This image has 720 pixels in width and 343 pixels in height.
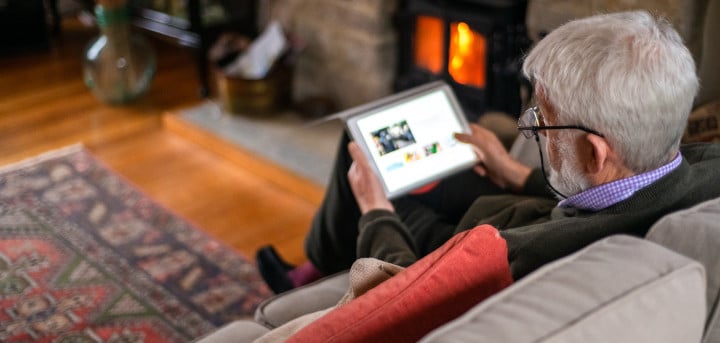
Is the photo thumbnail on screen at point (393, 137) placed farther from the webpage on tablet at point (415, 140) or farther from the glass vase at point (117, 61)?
the glass vase at point (117, 61)

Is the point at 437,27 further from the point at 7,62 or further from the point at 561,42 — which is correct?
the point at 7,62

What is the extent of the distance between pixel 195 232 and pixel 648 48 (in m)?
1.78

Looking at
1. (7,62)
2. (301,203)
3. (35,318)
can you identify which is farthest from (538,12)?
(7,62)

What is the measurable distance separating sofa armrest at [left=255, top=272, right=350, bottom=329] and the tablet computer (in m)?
0.28

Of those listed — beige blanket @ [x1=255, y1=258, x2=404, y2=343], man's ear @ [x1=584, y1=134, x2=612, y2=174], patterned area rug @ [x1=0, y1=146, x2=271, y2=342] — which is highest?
man's ear @ [x1=584, y1=134, x2=612, y2=174]

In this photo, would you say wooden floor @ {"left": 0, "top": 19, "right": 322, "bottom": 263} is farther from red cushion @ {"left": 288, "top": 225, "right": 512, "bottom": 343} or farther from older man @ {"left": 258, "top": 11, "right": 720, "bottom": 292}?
red cushion @ {"left": 288, "top": 225, "right": 512, "bottom": 343}

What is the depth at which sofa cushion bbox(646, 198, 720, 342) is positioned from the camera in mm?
1096

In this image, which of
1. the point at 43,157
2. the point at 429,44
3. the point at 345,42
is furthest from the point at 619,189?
the point at 43,157

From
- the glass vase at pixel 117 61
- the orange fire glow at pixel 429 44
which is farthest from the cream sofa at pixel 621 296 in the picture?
the glass vase at pixel 117 61

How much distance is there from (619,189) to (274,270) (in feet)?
3.69

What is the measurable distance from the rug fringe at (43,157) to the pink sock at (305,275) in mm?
1391

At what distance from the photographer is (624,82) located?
4.04ft

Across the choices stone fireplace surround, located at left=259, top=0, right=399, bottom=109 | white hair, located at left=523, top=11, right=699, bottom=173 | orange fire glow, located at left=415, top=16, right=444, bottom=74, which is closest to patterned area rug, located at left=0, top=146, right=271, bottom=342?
stone fireplace surround, located at left=259, top=0, right=399, bottom=109

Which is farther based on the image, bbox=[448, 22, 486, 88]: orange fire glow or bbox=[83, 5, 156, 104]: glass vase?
bbox=[83, 5, 156, 104]: glass vase
